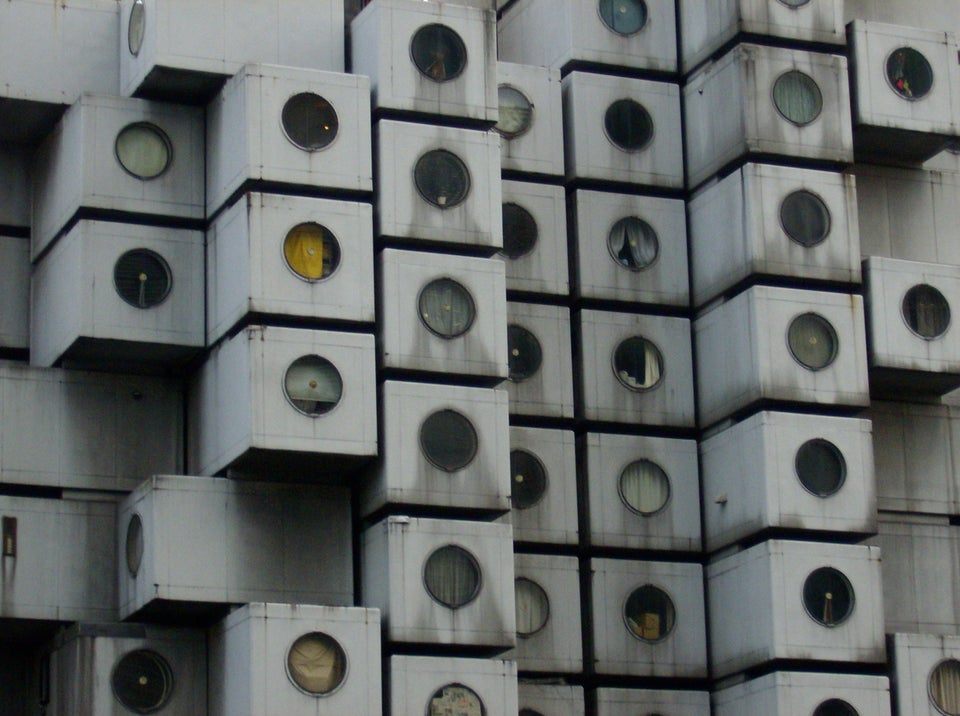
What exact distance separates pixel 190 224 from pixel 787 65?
43.3 ft

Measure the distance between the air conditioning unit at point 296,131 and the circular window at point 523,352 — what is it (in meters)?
5.25

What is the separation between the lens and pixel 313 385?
5278cm

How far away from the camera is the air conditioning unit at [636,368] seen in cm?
5803

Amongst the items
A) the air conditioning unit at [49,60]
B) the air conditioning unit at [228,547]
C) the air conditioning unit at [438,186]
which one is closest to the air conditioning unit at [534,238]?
the air conditioning unit at [438,186]

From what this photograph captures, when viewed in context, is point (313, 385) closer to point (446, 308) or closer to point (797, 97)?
point (446, 308)

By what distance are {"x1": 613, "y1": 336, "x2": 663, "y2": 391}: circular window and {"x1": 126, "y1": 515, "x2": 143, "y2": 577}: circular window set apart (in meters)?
11.1

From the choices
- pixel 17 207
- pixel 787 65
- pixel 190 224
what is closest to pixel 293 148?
pixel 190 224

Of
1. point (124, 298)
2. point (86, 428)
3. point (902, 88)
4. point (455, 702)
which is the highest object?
point (902, 88)

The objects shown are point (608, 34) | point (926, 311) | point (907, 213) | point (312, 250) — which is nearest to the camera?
point (312, 250)

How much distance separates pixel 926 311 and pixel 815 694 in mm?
9185

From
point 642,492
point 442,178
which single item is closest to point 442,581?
point 642,492

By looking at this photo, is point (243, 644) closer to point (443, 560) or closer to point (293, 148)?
point (443, 560)

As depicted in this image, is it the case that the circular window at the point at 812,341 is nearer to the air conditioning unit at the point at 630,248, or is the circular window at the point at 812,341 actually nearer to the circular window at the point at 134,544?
the air conditioning unit at the point at 630,248

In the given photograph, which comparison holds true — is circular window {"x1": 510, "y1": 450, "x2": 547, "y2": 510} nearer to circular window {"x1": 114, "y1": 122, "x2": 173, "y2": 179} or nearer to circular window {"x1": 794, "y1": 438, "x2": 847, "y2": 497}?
Result: circular window {"x1": 794, "y1": 438, "x2": 847, "y2": 497}
